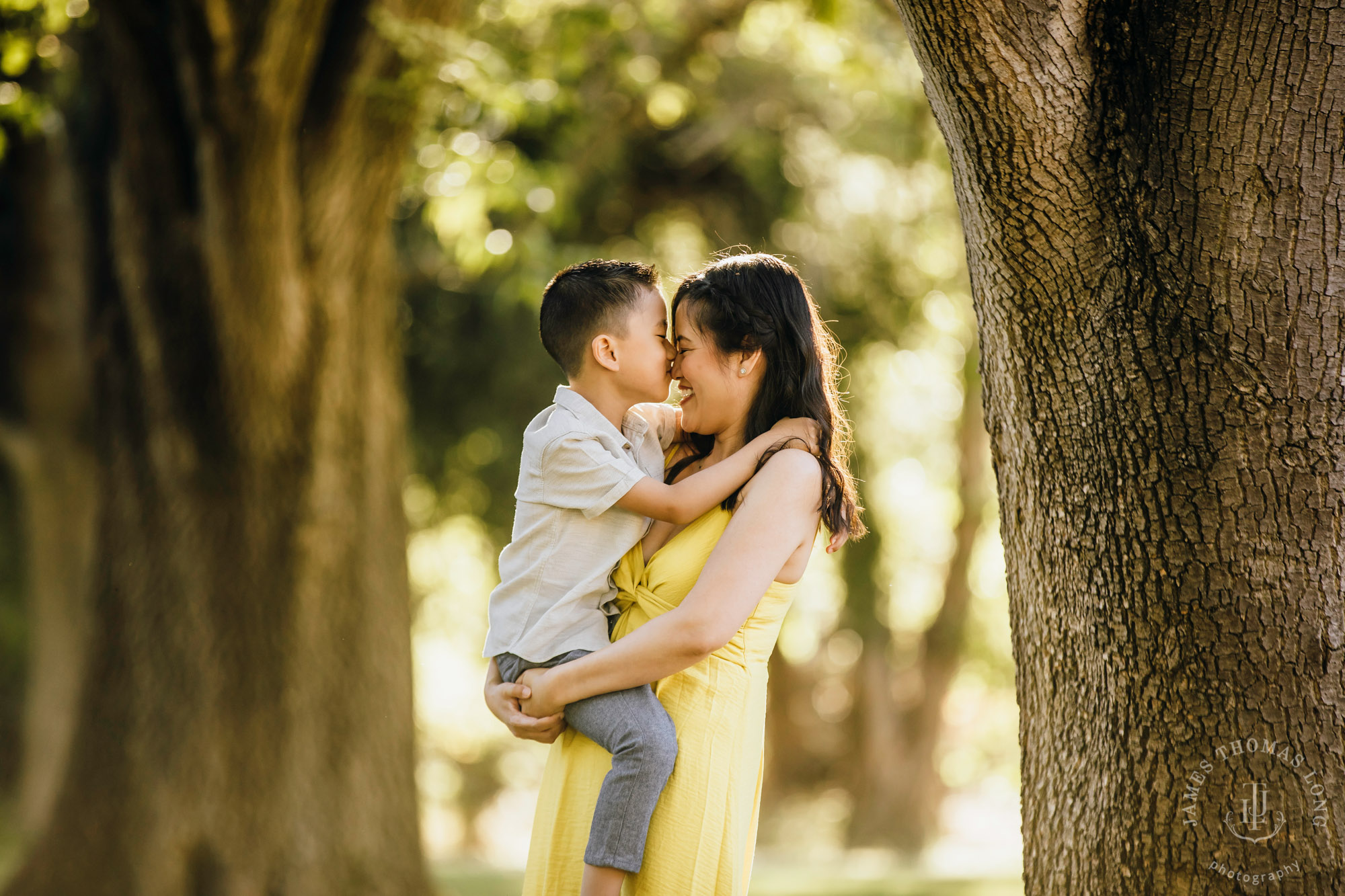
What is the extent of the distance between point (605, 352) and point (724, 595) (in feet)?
2.24

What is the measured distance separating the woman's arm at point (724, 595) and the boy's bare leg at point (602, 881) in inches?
13.8

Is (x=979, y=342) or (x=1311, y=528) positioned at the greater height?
(x=979, y=342)

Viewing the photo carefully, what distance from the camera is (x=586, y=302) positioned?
257 cm

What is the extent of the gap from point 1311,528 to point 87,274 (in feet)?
25.3

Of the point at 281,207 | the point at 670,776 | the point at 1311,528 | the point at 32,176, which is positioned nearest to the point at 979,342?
the point at 1311,528

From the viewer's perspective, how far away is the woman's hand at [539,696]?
2.34 m

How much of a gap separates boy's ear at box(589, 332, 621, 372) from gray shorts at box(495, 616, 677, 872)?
75 centimetres

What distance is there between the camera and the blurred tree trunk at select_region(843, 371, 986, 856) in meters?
12.3

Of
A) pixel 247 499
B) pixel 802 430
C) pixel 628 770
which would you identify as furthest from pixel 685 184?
pixel 628 770

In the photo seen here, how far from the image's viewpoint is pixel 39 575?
408 inches

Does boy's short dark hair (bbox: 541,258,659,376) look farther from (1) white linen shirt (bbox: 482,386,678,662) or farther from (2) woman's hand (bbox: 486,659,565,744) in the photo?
(2) woman's hand (bbox: 486,659,565,744)

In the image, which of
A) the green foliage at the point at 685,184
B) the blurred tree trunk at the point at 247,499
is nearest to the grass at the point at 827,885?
the blurred tree trunk at the point at 247,499

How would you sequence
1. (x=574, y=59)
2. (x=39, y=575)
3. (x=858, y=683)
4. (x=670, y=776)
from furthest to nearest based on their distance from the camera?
(x=858, y=683) < (x=39, y=575) < (x=574, y=59) < (x=670, y=776)

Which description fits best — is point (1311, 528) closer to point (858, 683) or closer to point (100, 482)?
point (100, 482)
